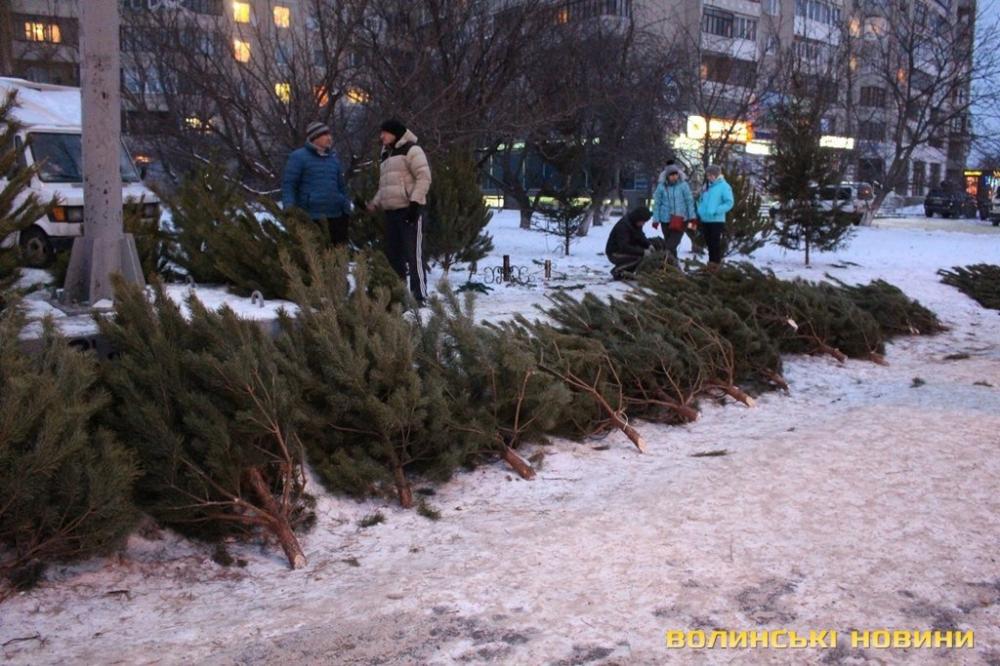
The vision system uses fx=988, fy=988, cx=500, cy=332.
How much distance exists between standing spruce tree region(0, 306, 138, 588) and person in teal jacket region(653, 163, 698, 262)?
9.72 m

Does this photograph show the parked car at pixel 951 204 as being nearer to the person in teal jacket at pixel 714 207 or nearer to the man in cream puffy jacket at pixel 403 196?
the person in teal jacket at pixel 714 207

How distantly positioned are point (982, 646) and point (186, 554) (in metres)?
3.16

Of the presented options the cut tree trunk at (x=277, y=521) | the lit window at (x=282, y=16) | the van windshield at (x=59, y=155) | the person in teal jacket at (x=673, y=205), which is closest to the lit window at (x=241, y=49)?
the lit window at (x=282, y=16)

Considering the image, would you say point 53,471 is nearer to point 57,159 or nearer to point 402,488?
point 402,488

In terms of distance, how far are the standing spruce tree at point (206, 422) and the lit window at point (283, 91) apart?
21.5 ft

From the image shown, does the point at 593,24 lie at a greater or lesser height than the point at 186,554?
greater

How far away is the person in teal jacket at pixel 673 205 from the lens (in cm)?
1291

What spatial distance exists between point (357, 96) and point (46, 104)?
15.5 ft

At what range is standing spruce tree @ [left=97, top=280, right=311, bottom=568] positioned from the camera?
4.25m

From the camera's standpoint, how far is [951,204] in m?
44.5

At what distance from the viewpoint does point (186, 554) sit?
14.1 feet

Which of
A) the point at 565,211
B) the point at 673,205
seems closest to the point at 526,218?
the point at 565,211

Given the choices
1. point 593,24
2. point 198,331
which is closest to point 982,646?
point 198,331

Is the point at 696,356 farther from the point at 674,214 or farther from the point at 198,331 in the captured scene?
the point at 674,214
